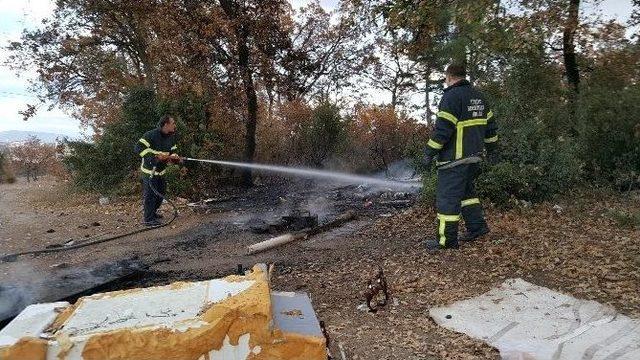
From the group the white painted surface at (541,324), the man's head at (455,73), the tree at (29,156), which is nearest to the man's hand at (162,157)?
the man's head at (455,73)

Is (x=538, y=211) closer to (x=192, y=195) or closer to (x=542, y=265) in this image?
(x=542, y=265)

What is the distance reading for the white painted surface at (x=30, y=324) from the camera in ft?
6.61

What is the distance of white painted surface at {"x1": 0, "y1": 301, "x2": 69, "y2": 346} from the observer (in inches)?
79.4

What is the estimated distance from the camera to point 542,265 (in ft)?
17.3

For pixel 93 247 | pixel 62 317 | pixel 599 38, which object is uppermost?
pixel 599 38

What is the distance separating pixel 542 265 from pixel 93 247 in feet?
21.9

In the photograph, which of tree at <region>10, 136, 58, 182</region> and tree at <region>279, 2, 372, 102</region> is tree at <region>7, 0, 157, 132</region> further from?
tree at <region>10, 136, 58, 182</region>

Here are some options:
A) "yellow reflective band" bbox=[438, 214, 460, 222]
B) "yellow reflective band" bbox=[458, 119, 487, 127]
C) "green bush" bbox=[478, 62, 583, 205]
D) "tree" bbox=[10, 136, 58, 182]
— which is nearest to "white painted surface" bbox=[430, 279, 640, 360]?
"yellow reflective band" bbox=[438, 214, 460, 222]

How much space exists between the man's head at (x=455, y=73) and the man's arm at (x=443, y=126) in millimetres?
322

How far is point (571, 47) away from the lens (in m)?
11.3

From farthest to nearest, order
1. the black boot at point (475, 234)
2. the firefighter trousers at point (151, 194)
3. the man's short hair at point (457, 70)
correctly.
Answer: the firefighter trousers at point (151, 194) → the black boot at point (475, 234) → the man's short hair at point (457, 70)

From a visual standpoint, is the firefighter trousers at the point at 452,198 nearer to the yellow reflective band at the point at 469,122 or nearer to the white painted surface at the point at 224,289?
the yellow reflective band at the point at 469,122

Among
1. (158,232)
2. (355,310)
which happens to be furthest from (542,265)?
(158,232)

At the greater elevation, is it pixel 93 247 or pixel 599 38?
pixel 599 38
